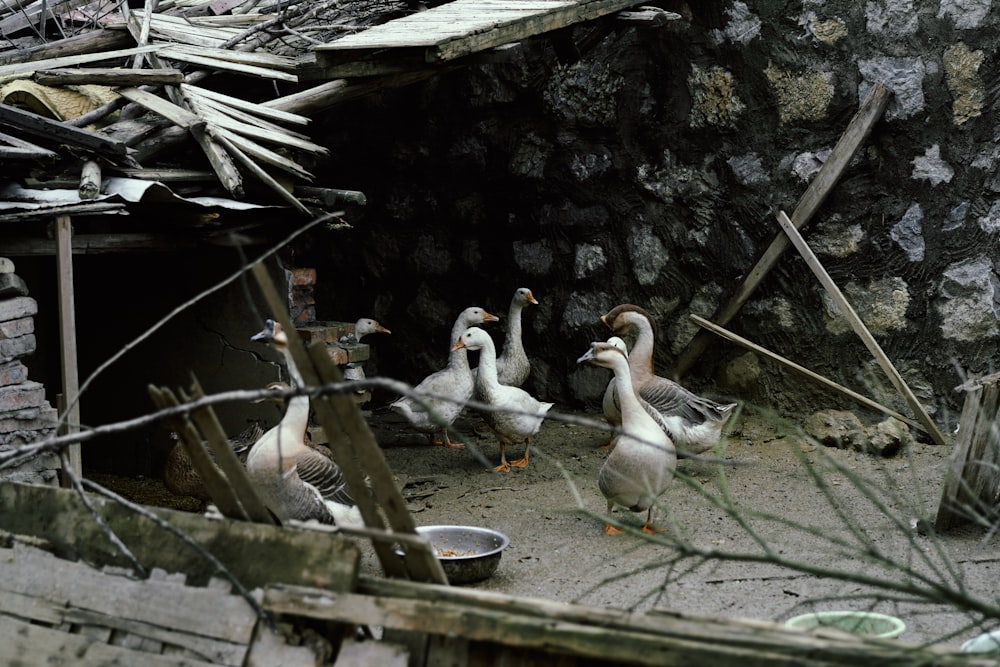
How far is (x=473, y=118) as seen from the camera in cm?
904

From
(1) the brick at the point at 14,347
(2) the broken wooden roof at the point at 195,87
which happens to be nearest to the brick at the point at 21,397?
(1) the brick at the point at 14,347

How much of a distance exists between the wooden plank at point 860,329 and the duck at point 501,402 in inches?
86.1

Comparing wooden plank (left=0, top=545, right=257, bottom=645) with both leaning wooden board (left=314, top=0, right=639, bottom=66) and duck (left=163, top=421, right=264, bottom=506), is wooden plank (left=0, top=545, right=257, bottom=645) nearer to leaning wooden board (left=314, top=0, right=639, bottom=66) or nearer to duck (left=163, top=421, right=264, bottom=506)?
duck (left=163, top=421, right=264, bottom=506)

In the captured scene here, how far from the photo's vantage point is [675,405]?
7316 mm

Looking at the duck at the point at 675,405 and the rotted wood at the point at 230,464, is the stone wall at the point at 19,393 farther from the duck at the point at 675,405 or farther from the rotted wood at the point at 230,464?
the duck at the point at 675,405

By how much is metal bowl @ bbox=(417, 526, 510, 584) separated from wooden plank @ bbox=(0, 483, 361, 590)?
102 inches

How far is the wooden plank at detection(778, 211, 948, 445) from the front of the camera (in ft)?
24.5

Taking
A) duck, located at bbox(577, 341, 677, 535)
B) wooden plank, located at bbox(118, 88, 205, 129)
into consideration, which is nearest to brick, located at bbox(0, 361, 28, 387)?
wooden plank, located at bbox(118, 88, 205, 129)

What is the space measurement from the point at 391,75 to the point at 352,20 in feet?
3.94

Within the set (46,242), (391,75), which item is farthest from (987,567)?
(46,242)

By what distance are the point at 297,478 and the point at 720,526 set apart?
2.55m

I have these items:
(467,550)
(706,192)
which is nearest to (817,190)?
(706,192)

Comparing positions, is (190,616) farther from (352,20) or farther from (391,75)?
(352,20)

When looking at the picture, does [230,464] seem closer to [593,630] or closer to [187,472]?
[593,630]
